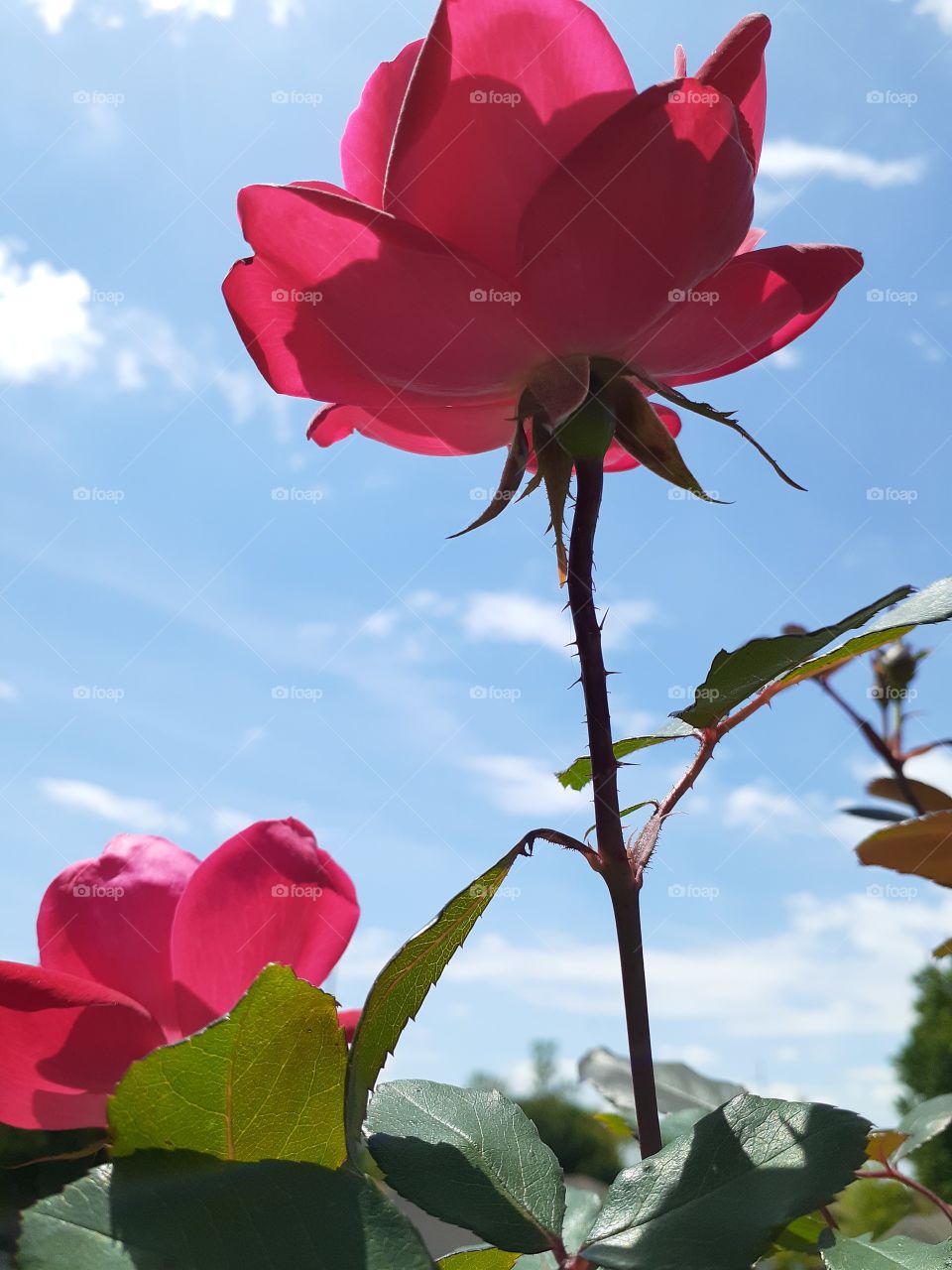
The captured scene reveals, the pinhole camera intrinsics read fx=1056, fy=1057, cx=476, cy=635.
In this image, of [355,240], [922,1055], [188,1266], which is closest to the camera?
[188,1266]

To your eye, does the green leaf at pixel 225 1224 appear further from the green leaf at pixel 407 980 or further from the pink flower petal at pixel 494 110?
the pink flower petal at pixel 494 110

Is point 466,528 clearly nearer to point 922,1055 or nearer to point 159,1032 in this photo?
point 159,1032

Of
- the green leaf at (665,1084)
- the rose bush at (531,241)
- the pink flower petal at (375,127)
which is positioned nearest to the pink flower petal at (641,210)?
the rose bush at (531,241)

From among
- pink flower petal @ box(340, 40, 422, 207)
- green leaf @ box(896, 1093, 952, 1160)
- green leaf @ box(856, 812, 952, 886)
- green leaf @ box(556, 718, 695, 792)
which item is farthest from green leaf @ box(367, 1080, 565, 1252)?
green leaf @ box(896, 1093, 952, 1160)

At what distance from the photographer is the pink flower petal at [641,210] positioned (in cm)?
37

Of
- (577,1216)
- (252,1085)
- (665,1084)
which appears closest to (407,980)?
(252,1085)

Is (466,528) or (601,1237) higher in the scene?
(466,528)

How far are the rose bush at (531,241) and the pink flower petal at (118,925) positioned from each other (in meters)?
0.22

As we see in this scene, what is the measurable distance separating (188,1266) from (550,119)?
383mm

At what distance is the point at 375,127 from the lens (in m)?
0.46

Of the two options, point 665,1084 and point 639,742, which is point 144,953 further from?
point 665,1084

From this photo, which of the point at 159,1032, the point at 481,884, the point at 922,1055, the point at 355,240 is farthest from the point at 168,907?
the point at 922,1055

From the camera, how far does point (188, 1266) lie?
253mm

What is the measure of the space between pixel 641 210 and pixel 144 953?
0.34m
